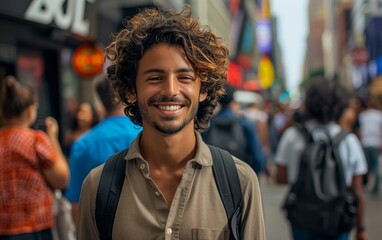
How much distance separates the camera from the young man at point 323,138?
183 inches

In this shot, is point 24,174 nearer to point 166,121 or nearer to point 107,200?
point 107,200

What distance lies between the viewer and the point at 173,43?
2307 millimetres

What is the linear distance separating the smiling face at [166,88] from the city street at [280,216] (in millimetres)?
5808

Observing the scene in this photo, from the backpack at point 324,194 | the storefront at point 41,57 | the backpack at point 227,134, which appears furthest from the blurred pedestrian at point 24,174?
the storefront at point 41,57

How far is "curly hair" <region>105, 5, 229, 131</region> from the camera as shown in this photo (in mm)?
2320

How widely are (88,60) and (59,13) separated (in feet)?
25.1

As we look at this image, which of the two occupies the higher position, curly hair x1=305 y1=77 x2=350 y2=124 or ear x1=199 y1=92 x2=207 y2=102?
curly hair x1=305 y1=77 x2=350 y2=124

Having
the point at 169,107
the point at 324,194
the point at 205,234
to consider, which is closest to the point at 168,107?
the point at 169,107

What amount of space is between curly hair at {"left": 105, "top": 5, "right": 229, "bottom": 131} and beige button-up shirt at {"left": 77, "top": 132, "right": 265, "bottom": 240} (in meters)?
0.27

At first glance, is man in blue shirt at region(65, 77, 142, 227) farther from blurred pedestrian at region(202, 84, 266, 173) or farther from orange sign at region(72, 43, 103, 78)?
orange sign at region(72, 43, 103, 78)

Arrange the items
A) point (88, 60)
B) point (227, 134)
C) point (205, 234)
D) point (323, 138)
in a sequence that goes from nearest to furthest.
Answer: point (205, 234) < point (323, 138) < point (227, 134) < point (88, 60)

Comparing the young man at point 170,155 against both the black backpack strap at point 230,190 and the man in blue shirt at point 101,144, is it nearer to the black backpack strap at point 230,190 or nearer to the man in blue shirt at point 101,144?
the black backpack strap at point 230,190

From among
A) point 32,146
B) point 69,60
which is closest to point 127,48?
point 32,146

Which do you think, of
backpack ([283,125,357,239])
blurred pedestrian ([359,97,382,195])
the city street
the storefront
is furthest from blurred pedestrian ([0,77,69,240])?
blurred pedestrian ([359,97,382,195])
